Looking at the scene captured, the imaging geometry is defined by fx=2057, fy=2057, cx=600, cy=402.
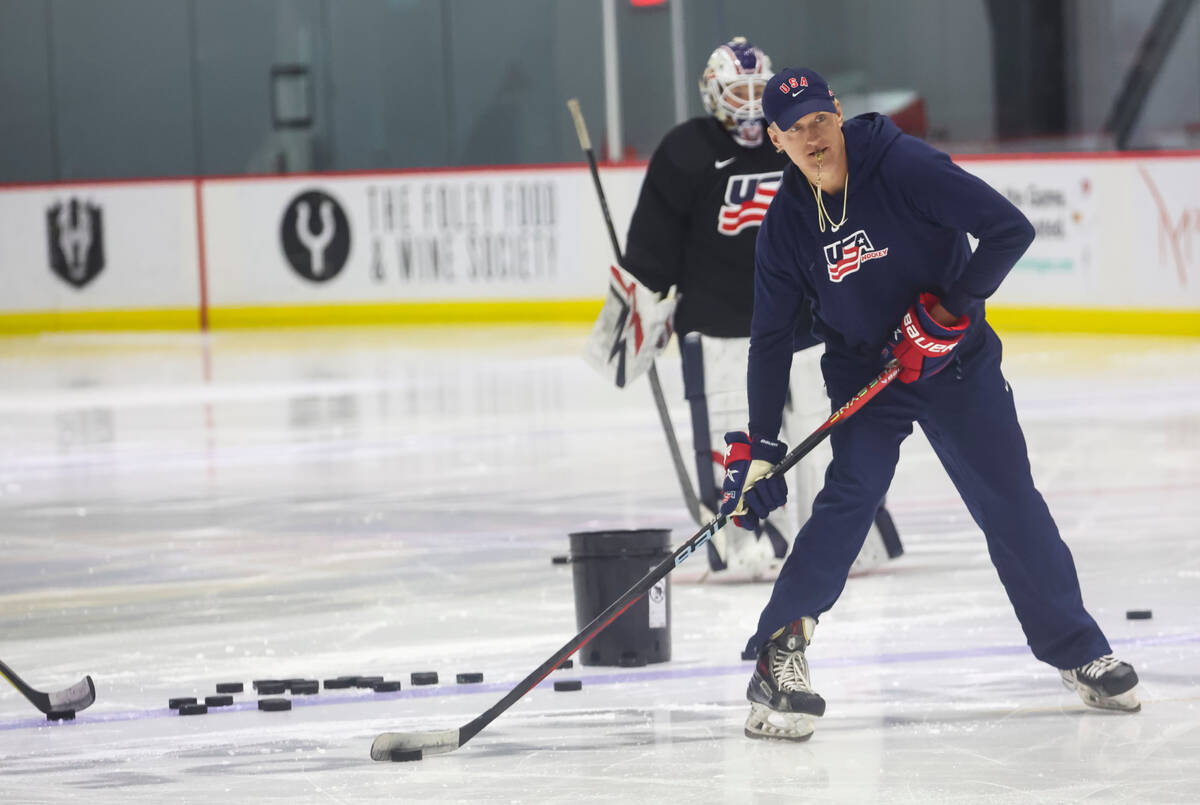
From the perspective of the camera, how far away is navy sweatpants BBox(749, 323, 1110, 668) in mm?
3570

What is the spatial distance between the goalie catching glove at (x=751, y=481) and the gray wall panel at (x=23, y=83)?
14.4 meters

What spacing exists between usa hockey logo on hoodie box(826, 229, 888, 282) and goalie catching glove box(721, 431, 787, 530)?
0.33 m

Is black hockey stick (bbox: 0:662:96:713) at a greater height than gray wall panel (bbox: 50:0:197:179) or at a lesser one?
lesser

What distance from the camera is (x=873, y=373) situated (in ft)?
11.9

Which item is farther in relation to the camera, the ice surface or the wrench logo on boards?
the wrench logo on boards

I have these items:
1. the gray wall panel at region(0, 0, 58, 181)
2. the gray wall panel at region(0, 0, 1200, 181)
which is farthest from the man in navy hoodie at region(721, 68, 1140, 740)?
the gray wall panel at region(0, 0, 58, 181)

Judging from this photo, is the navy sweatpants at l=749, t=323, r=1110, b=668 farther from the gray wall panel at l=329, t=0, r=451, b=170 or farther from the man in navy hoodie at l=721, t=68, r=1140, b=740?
the gray wall panel at l=329, t=0, r=451, b=170

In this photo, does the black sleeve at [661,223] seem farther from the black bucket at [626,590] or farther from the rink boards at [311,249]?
the rink boards at [311,249]

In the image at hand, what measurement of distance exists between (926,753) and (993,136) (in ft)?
40.7

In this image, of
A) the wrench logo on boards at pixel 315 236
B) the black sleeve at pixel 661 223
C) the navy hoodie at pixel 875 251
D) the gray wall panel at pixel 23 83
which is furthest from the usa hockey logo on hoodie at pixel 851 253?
the gray wall panel at pixel 23 83

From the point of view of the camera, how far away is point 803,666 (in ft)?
11.9

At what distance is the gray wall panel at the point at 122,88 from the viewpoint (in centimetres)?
1695

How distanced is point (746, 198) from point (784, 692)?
6.22 ft

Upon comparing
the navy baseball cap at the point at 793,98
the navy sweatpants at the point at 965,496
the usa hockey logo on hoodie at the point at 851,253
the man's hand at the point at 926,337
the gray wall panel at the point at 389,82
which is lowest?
the navy sweatpants at the point at 965,496
